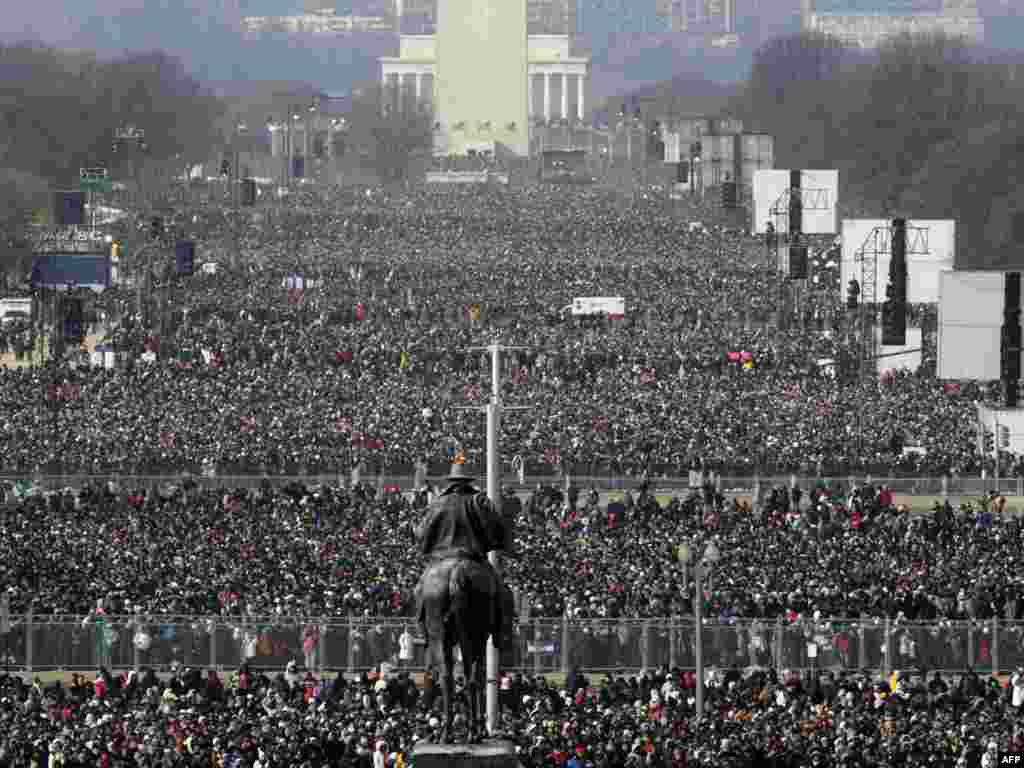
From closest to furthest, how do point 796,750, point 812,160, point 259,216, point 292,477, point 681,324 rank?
1. point 796,750
2. point 292,477
3. point 681,324
4. point 259,216
5. point 812,160

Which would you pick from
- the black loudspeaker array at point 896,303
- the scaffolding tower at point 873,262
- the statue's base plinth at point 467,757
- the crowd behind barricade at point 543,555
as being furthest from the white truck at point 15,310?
the statue's base plinth at point 467,757

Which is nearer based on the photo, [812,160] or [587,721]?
[587,721]

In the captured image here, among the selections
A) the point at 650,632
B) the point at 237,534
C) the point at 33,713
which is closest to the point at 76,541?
the point at 237,534

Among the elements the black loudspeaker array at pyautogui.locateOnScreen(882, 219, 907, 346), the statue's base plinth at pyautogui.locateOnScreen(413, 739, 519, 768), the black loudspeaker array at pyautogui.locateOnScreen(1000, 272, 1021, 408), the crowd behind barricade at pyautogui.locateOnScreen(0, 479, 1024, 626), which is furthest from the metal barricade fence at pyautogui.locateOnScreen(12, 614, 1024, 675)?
the black loudspeaker array at pyautogui.locateOnScreen(882, 219, 907, 346)

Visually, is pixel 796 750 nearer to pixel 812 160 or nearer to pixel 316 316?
pixel 316 316

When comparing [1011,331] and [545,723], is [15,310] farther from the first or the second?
[545,723]
